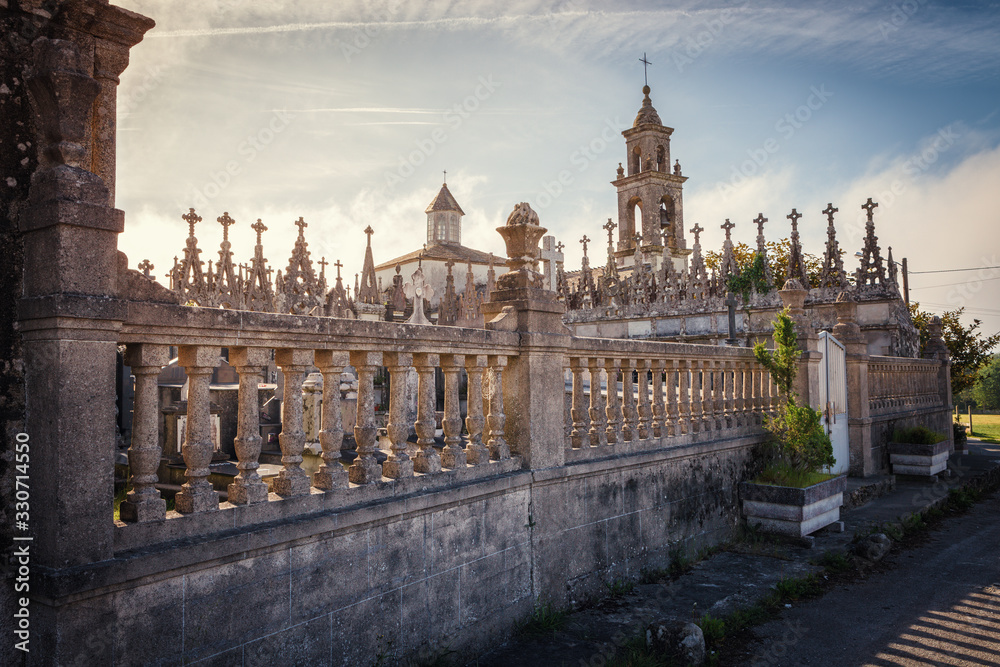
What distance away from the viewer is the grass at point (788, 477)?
787 centimetres

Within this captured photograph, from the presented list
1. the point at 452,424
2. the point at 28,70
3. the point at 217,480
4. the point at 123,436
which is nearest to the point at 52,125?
the point at 28,70

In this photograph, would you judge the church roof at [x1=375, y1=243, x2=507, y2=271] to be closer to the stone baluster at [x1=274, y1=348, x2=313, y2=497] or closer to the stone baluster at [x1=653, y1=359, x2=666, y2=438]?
the stone baluster at [x1=653, y1=359, x2=666, y2=438]

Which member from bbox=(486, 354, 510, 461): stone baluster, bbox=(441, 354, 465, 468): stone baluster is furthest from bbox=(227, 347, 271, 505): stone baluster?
bbox=(486, 354, 510, 461): stone baluster

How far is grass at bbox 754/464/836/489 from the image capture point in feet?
25.8

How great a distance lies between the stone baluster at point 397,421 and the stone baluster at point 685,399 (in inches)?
156

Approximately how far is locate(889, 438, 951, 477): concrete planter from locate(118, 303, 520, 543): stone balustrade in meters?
10.1

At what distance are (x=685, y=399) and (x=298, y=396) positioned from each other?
503cm

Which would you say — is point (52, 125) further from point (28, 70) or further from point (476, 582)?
point (476, 582)

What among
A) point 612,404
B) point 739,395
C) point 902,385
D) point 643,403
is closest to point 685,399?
point 643,403

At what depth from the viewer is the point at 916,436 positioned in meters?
12.5

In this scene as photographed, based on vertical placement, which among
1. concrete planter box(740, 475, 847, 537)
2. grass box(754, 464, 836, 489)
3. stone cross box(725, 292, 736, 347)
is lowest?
concrete planter box(740, 475, 847, 537)

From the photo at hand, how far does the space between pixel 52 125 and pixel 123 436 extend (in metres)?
7.19

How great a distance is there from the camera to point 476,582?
4.71 metres

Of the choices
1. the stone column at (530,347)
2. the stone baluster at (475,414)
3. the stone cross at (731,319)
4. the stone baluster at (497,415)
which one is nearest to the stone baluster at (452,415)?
the stone baluster at (475,414)
